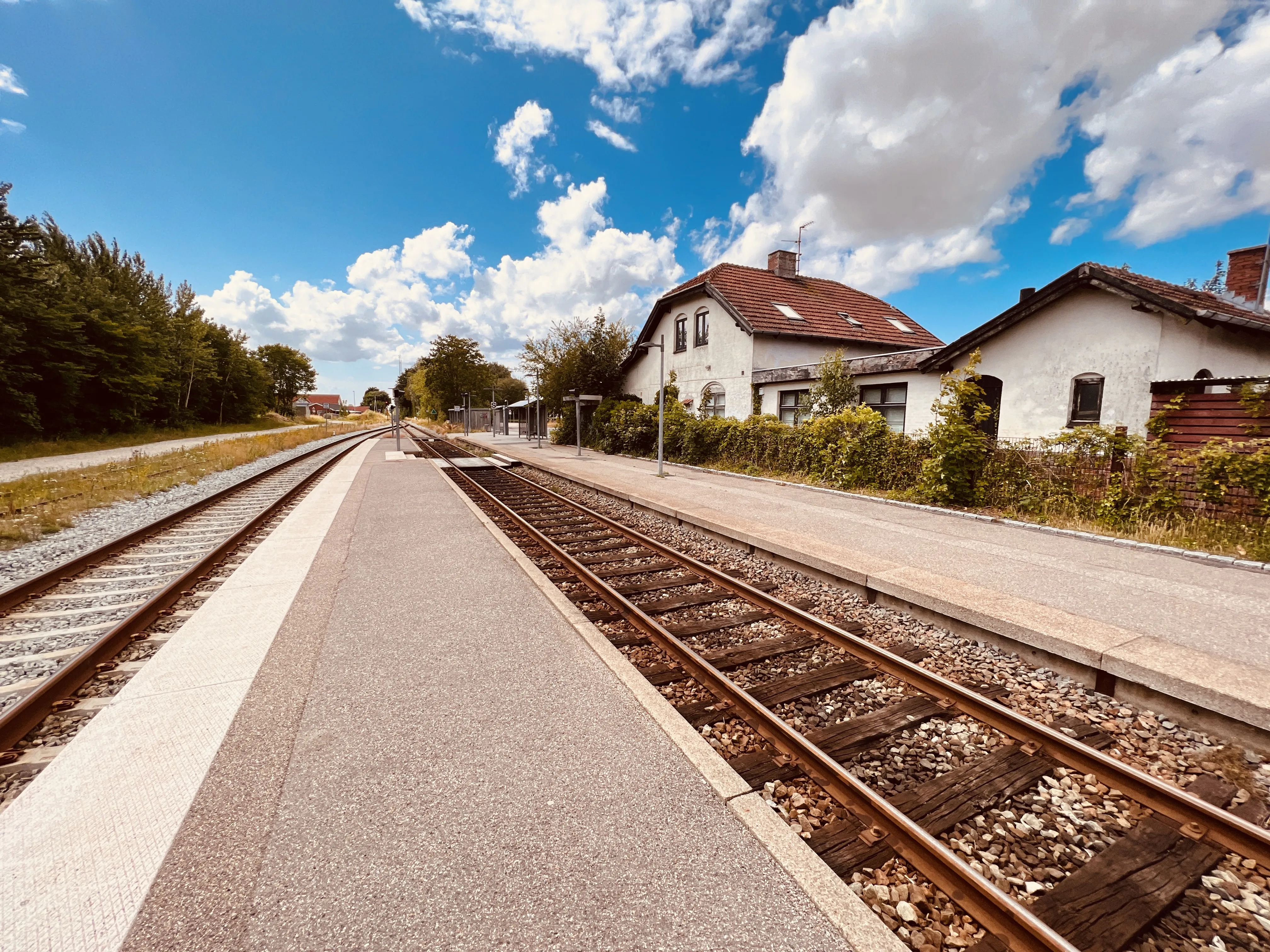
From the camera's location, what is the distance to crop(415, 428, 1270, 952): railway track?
2221 millimetres

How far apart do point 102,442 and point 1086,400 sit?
133ft

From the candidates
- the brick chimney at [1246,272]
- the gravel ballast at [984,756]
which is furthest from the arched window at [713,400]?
the gravel ballast at [984,756]

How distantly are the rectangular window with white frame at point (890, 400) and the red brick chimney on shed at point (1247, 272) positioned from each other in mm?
8746

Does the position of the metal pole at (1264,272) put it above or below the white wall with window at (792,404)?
above

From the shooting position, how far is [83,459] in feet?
68.4

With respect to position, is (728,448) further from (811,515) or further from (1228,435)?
(1228,435)

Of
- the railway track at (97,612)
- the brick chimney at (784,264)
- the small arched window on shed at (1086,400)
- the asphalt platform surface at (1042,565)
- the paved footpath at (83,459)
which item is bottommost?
the railway track at (97,612)

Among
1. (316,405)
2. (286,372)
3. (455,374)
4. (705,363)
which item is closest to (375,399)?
(316,405)

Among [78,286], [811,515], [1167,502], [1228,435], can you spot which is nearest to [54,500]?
[811,515]

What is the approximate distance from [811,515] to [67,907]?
901cm

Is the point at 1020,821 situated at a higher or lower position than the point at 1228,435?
lower

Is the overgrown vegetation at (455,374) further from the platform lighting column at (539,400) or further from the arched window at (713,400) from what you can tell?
the arched window at (713,400)

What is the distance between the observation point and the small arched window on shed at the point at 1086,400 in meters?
11.4

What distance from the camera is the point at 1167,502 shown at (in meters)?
7.50
